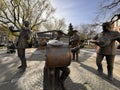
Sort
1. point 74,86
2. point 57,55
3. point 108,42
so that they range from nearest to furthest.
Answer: point 57,55, point 74,86, point 108,42

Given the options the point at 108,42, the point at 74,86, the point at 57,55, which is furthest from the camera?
the point at 108,42

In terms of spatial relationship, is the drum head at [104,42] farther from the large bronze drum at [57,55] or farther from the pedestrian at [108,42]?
the large bronze drum at [57,55]

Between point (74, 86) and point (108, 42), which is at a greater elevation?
point (108, 42)

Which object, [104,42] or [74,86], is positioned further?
[104,42]

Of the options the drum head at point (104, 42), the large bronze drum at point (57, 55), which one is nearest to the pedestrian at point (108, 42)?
the drum head at point (104, 42)

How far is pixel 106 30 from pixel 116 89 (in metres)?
2.29

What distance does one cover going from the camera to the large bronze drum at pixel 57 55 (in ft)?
13.5

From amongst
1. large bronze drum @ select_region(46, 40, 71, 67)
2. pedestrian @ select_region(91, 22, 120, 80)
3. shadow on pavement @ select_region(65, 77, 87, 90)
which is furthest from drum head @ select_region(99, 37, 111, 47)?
large bronze drum @ select_region(46, 40, 71, 67)

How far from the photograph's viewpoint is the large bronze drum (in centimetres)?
413

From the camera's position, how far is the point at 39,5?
1330 inches

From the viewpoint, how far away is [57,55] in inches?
163

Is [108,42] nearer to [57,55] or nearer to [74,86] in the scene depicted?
[74,86]

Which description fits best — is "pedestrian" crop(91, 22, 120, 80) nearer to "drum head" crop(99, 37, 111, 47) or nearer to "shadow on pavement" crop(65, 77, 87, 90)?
"drum head" crop(99, 37, 111, 47)

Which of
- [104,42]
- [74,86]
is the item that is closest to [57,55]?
[74,86]
